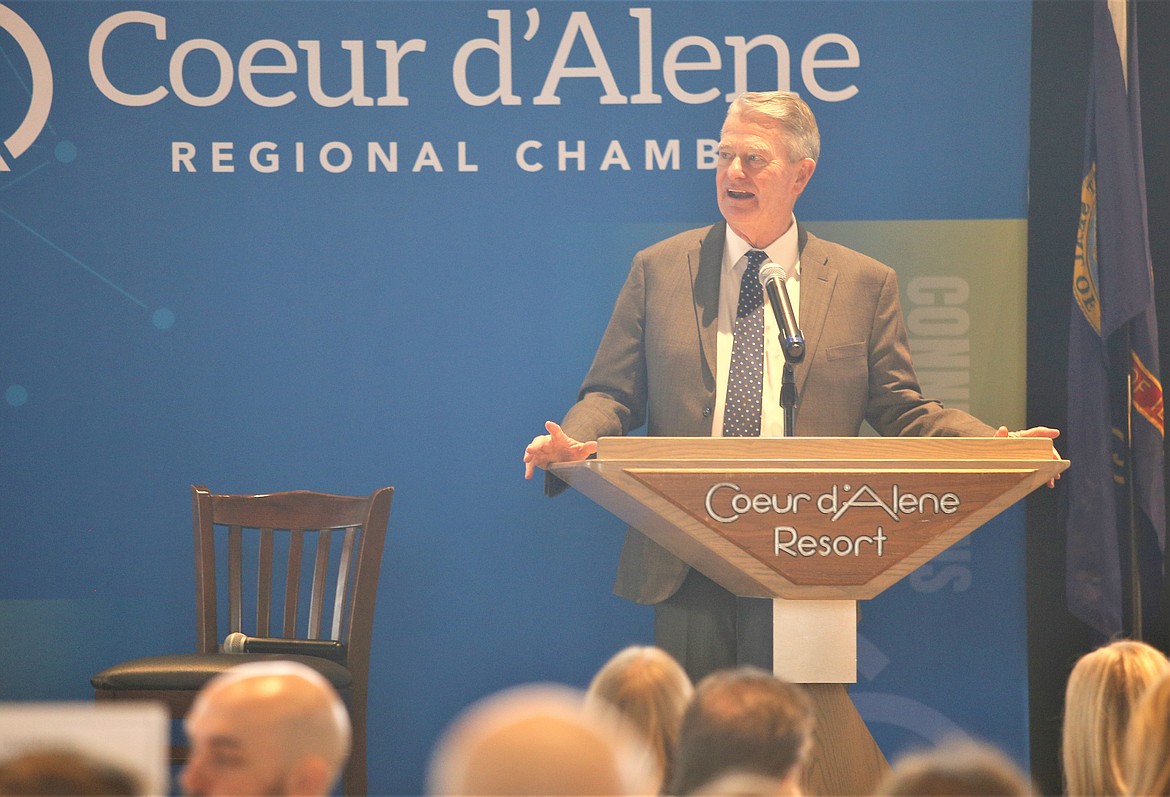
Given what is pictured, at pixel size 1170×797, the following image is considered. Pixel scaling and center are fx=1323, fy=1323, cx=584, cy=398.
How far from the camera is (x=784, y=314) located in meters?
2.80

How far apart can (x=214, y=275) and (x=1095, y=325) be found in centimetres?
291

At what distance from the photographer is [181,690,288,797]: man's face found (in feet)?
4.79

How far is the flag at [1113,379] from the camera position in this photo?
4.13 metres

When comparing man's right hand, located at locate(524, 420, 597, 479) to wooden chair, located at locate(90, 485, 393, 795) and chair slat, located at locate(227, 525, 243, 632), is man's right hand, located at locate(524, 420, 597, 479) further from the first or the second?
chair slat, located at locate(227, 525, 243, 632)

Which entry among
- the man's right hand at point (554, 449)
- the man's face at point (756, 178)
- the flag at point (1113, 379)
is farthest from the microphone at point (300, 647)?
the flag at point (1113, 379)

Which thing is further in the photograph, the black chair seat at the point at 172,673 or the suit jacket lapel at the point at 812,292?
the suit jacket lapel at the point at 812,292

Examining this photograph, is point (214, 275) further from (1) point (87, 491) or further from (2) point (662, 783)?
(2) point (662, 783)

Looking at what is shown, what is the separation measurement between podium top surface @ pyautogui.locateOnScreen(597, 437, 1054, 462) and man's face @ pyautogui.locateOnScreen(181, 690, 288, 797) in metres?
1.24

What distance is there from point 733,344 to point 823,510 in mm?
1149

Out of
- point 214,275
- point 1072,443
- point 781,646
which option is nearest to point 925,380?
point 1072,443

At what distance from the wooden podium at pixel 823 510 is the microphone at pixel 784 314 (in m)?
0.20

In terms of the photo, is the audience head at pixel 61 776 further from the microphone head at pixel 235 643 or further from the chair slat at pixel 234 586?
the chair slat at pixel 234 586

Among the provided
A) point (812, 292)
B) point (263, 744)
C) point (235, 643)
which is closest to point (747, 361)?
point (812, 292)

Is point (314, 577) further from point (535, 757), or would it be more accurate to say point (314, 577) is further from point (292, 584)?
point (535, 757)
